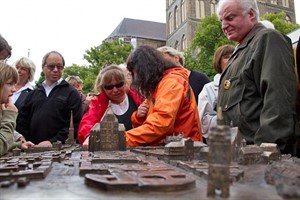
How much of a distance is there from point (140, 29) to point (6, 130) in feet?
188

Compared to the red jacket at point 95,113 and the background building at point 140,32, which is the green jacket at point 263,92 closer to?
the red jacket at point 95,113

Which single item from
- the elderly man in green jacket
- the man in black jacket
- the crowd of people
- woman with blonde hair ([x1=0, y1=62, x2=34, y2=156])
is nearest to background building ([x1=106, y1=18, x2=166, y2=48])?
the man in black jacket

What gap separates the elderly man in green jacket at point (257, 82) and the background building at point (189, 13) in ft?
139

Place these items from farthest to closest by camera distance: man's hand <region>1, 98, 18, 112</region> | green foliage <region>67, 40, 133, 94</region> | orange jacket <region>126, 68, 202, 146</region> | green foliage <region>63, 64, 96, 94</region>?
green foliage <region>67, 40, 133, 94</region> → green foliage <region>63, 64, 96, 94</region> → man's hand <region>1, 98, 18, 112</region> → orange jacket <region>126, 68, 202, 146</region>

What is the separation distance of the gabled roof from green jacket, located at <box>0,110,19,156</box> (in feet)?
169

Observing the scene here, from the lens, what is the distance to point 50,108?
507 centimetres

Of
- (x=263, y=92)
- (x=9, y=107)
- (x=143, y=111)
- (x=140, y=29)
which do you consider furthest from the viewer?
(x=140, y=29)

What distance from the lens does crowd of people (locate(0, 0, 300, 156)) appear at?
3.03m

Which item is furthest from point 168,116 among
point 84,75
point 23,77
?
point 84,75

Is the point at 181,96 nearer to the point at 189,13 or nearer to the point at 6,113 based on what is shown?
the point at 6,113

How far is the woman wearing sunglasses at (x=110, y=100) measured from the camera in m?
4.40

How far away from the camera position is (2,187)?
1575mm

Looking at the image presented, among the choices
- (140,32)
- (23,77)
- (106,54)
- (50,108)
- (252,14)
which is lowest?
(50,108)

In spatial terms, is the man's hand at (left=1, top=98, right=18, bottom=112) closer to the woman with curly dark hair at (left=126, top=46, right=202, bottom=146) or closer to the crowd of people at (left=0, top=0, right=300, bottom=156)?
the crowd of people at (left=0, top=0, right=300, bottom=156)
